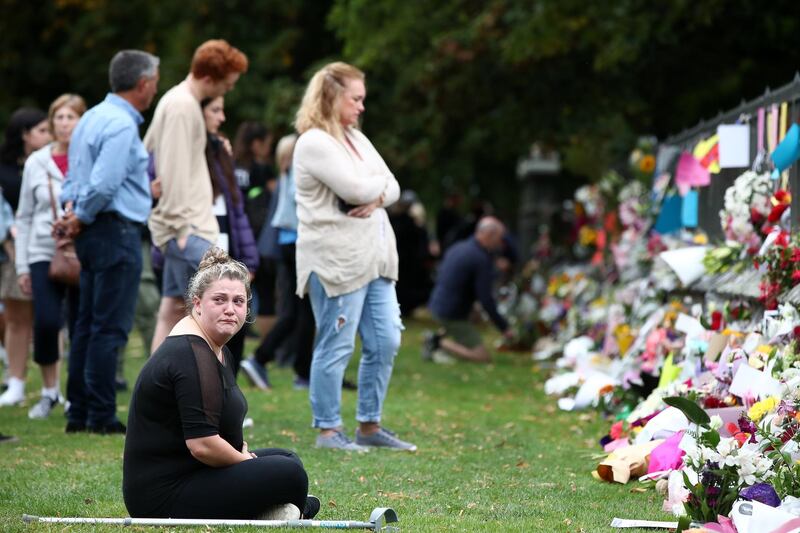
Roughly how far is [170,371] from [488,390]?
632 centimetres

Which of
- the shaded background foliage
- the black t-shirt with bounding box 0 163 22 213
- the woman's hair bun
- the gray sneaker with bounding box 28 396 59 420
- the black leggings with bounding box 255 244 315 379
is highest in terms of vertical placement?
the shaded background foliage

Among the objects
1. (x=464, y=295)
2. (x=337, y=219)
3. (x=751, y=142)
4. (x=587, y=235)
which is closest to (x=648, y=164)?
(x=587, y=235)

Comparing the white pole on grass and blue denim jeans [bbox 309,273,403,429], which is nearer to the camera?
the white pole on grass

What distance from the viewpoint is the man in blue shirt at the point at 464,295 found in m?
13.7

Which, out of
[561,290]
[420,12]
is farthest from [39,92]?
[561,290]

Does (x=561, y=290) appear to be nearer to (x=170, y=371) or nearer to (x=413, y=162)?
(x=413, y=162)

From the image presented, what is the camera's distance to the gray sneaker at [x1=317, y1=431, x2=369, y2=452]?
7.05 m

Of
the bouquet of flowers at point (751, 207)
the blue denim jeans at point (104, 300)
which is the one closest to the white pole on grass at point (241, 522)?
the blue denim jeans at point (104, 300)

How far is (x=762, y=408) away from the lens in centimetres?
547

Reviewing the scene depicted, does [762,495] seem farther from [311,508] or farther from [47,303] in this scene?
→ [47,303]

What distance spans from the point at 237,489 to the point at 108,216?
110 inches

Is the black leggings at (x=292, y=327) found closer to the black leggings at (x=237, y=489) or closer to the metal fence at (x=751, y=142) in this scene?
the metal fence at (x=751, y=142)

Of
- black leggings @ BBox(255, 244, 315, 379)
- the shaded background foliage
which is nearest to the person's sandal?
black leggings @ BBox(255, 244, 315, 379)

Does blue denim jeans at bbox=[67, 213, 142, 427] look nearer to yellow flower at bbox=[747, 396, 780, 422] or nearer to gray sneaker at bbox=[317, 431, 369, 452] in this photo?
gray sneaker at bbox=[317, 431, 369, 452]
